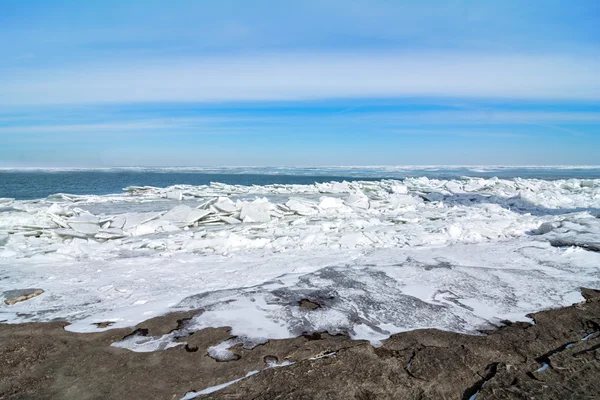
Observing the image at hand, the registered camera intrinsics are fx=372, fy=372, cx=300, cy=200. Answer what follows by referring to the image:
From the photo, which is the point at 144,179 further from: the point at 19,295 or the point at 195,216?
the point at 19,295

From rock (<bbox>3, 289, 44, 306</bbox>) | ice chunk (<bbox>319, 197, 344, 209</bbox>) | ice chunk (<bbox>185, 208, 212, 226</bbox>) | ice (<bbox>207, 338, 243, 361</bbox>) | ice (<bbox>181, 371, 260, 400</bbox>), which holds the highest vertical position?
ice chunk (<bbox>319, 197, 344, 209</bbox>)

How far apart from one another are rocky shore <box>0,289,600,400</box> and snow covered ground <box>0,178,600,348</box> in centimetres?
22

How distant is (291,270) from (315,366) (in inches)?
104

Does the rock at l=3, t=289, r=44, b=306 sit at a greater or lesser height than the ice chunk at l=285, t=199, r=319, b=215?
lesser

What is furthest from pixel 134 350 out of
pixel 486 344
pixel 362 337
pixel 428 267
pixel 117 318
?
pixel 428 267

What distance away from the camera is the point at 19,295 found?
165 inches

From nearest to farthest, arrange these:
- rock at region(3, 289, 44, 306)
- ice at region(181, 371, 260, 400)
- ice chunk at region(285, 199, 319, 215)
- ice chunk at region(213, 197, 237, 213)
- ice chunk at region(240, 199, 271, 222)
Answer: ice at region(181, 371, 260, 400)
rock at region(3, 289, 44, 306)
ice chunk at region(240, 199, 271, 222)
ice chunk at region(213, 197, 237, 213)
ice chunk at region(285, 199, 319, 215)

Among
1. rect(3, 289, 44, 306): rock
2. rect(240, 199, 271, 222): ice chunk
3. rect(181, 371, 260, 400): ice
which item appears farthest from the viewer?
rect(240, 199, 271, 222): ice chunk

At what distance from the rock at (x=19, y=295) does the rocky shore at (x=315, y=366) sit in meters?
0.88

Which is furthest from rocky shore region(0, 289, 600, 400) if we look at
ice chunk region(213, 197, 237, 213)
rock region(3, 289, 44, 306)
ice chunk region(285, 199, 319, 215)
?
ice chunk region(285, 199, 319, 215)

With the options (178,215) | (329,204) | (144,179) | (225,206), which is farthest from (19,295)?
(144,179)

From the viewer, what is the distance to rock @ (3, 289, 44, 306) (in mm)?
4062

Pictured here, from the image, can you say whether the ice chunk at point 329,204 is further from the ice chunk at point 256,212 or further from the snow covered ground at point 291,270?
the ice chunk at point 256,212

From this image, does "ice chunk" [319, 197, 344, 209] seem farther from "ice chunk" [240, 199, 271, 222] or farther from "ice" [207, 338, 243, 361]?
"ice" [207, 338, 243, 361]
